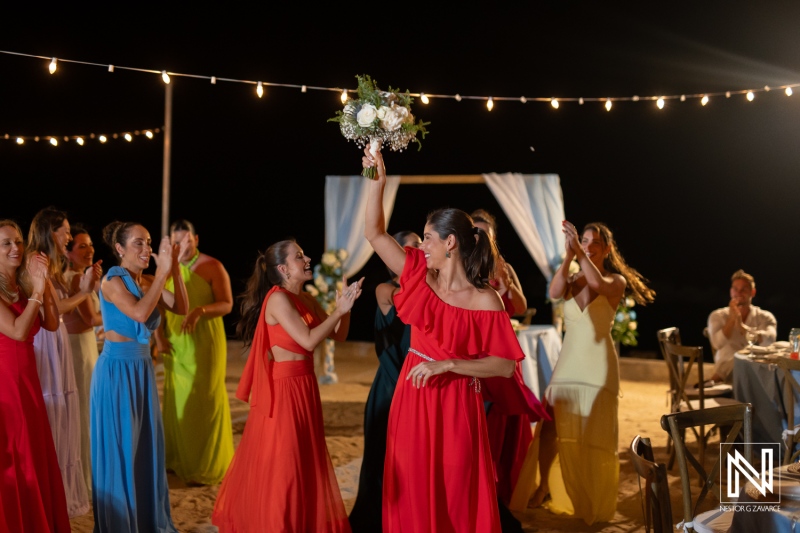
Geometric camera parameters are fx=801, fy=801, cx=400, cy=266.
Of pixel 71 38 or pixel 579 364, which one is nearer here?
pixel 579 364

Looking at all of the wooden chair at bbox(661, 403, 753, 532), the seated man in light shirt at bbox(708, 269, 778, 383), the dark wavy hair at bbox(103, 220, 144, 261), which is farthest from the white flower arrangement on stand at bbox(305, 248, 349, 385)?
the wooden chair at bbox(661, 403, 753, 532)

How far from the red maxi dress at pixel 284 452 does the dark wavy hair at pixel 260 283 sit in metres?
0.16

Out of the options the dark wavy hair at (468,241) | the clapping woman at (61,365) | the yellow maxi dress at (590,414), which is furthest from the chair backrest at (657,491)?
the clapping woman at (61,365)

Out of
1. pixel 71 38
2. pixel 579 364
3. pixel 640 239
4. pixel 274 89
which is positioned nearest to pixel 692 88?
pixel 640 239

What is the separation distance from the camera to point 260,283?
4164 millimetres

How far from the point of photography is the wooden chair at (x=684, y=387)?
19.1ft

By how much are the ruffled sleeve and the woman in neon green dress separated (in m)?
2.73

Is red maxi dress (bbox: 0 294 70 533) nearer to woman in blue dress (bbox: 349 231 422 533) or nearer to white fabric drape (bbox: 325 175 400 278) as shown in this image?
→ woman in blue dress (bbox: 349 231 422 533)

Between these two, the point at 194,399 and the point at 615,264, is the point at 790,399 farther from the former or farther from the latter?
the point at 194,399

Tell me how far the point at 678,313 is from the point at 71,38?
490 inches

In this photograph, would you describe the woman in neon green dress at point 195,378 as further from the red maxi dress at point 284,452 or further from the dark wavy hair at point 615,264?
the dark wavy hair at point 615,264

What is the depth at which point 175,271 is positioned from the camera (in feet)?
15.1

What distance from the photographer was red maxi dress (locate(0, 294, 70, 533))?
11.6ft

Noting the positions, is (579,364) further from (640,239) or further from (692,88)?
(640,239)
